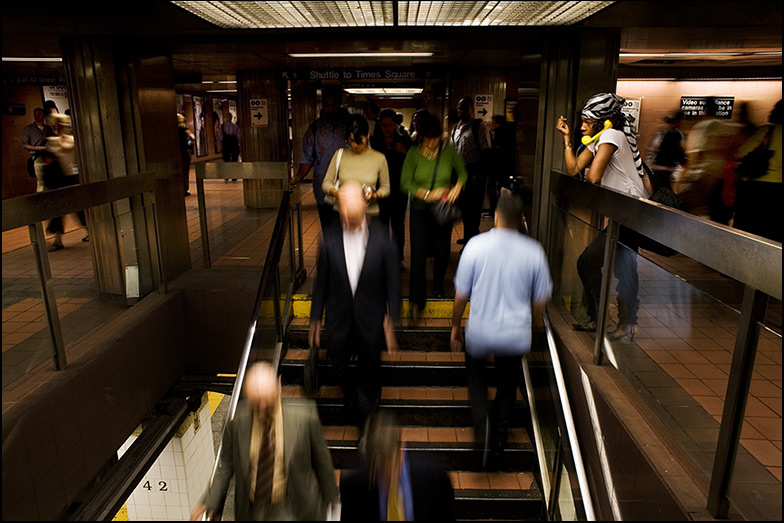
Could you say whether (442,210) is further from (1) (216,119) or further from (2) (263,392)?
(1) (216,119)

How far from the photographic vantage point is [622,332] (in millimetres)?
3721

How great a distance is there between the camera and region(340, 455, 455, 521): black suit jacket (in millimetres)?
2648

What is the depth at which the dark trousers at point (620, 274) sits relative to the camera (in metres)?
3.58

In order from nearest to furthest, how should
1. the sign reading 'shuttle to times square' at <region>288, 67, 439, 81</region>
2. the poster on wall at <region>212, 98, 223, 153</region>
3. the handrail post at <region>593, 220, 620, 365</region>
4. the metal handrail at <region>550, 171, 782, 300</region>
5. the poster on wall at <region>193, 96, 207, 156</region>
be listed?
the metal handrail at <region>550, 171, 782, 300</region> → the handrail post at <region>593, 220, 620, 365</region> → the sign reading 'shuttle to times square' at <region>288, 67, 439, 81</region> → the poster on wall at <region>193, 96, 207, 156</region> → the poster on wall at <region>212, 98, 223, 153</region>

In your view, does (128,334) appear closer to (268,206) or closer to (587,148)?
(268,206)

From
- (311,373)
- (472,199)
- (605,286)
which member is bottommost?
(311,373)

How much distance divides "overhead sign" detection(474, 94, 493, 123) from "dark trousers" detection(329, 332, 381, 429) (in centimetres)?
819

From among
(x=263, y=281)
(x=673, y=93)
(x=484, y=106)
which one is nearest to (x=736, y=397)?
(x=263, y=281)

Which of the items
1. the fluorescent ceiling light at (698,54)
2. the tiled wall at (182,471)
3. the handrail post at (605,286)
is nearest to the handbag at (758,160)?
the handrail post at (605,286)

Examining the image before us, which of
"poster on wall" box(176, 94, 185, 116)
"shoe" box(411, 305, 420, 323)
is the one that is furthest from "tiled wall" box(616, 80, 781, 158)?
"poster on wall" box(176, 94, 185, 116)

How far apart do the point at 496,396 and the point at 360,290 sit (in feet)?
4.04

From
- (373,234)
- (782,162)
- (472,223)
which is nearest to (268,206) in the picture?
(472,223)

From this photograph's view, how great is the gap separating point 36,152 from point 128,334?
470cm

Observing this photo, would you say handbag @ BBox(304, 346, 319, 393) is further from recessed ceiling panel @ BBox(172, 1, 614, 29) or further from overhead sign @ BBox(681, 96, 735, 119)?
overhead sign @ BBox(681, 96, 735, 119)
